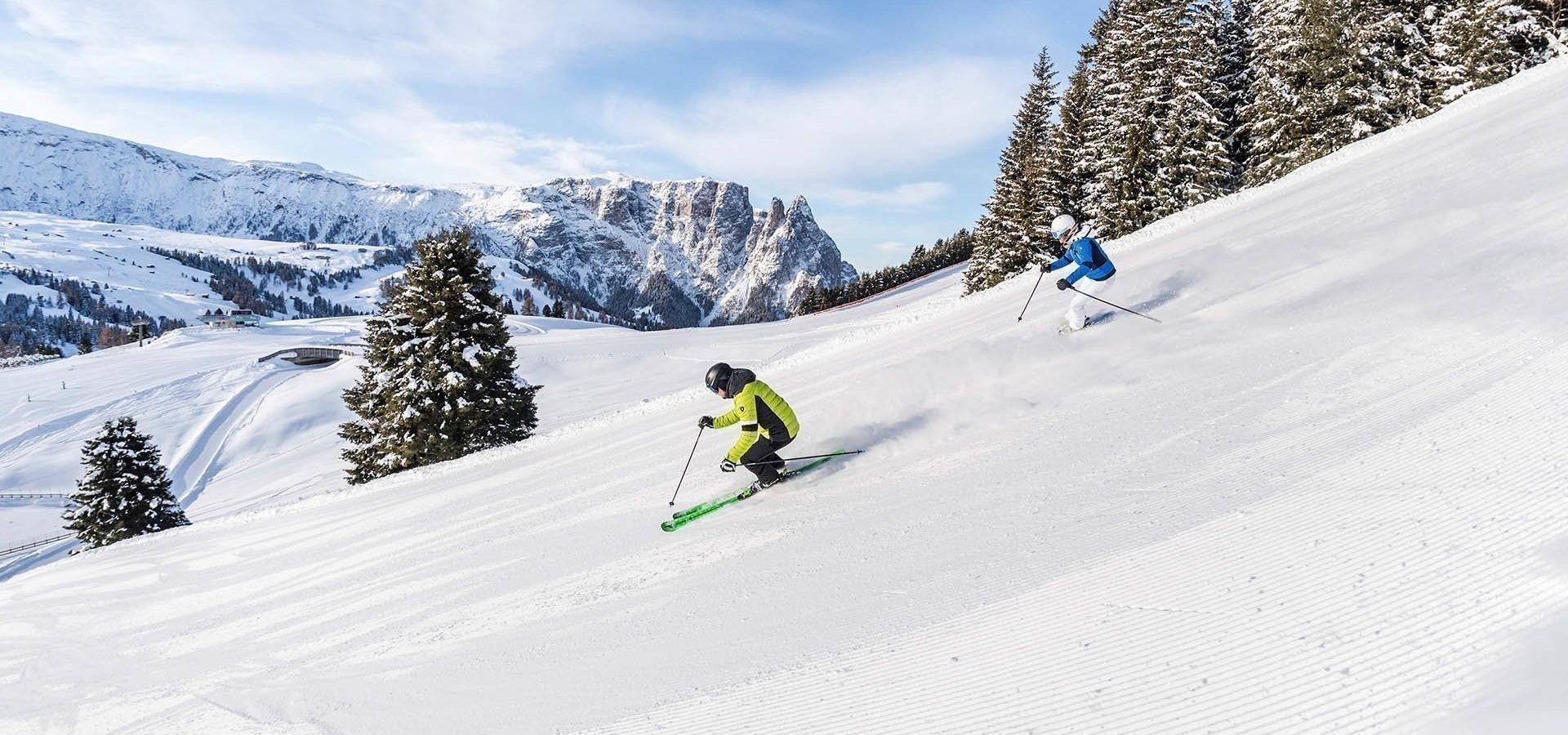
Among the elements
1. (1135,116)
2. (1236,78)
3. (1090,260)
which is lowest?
(1090,260)

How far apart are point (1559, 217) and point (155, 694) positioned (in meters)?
18.4

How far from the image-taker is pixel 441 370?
20.3 meters

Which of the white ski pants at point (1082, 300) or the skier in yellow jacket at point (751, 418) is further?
the white ski pants at point (1082, 300)

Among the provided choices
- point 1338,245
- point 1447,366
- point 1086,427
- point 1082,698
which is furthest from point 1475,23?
point 1082,698


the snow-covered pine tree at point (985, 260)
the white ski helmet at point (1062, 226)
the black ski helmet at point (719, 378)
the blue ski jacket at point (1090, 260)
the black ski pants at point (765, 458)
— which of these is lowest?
the black ski pants at point (765, 458)

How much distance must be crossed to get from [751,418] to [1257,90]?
35.7m

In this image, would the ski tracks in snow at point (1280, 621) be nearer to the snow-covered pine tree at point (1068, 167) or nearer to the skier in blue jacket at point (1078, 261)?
the skier in blue jacket at point (1078, 261)

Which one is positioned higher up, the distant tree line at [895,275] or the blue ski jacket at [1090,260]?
the distant tree line at [895,275]

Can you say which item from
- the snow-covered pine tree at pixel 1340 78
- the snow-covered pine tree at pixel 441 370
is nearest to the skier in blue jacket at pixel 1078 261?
A: the snow-covered pine tree at pixel 441 370

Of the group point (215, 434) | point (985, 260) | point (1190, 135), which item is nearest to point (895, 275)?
point (985, 260)

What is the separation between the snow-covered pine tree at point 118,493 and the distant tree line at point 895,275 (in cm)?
5770

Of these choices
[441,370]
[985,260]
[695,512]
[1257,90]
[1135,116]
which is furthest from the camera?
[985,260]

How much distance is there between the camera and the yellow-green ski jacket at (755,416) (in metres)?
8.02

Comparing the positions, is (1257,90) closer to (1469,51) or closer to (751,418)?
(1469,51)
